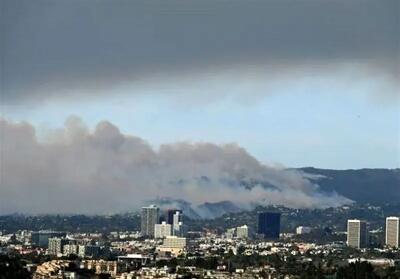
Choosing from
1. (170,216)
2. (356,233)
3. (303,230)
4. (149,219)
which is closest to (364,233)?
(356,233)

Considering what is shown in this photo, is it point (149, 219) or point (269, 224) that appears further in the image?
point (149, 219)

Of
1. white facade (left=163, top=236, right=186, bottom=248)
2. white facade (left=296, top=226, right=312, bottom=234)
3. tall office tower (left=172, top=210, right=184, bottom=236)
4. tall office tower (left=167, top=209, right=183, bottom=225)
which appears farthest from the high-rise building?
tall office tower (left=167, top=209, right=183, bottom=225)

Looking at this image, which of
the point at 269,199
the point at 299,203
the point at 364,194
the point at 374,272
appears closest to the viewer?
the point at 374,272

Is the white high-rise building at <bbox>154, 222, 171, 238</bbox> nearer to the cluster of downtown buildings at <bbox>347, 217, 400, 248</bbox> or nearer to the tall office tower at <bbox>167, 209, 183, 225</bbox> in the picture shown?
the tall office tower at <bbox>167, 209, 183, 225</bbox>

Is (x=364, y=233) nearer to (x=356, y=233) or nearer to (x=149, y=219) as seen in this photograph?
(x=356, y=233)

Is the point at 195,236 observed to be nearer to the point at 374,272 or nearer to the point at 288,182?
the point at 288,182

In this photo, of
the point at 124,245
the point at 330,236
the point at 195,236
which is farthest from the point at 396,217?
the point at 124,245

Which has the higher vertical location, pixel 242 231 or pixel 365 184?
pixel 365 184
